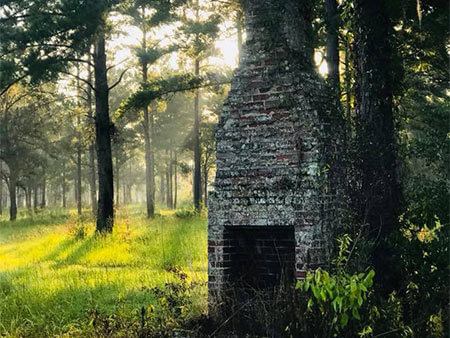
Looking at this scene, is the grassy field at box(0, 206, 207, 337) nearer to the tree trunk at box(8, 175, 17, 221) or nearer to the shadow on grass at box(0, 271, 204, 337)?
the shadow on grass at box(0, 271, 204, 337)

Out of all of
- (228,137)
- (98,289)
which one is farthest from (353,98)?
(98,289)

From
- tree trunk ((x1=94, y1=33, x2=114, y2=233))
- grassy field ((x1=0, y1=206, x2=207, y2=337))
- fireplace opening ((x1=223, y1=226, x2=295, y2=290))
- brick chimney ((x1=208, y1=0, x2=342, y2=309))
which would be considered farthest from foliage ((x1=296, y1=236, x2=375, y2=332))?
tree trunk ((x1=94, y1=33, x2=114, y2=233))

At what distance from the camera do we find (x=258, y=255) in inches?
245

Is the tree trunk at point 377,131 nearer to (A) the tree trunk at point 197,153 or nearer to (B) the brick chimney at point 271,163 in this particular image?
(B) the brick chimney at point 271,163

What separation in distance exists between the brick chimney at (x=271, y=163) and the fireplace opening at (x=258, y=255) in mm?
12

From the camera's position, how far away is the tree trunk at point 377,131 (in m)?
5.98

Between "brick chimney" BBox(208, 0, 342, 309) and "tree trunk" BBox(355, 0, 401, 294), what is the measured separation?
23.2 inches

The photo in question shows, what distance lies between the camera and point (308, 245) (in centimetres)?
550

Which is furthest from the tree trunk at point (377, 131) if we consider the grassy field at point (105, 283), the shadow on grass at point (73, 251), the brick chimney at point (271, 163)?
the shadow on grass at point (73, 251)

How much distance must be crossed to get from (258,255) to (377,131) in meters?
2.08

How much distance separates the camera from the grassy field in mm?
6168

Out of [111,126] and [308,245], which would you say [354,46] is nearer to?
[308,245]

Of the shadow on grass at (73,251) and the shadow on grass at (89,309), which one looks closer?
the shadow on grass at (89,309)

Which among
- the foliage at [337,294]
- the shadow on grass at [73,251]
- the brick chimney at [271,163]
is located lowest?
the shadow on grass at [73,251]
